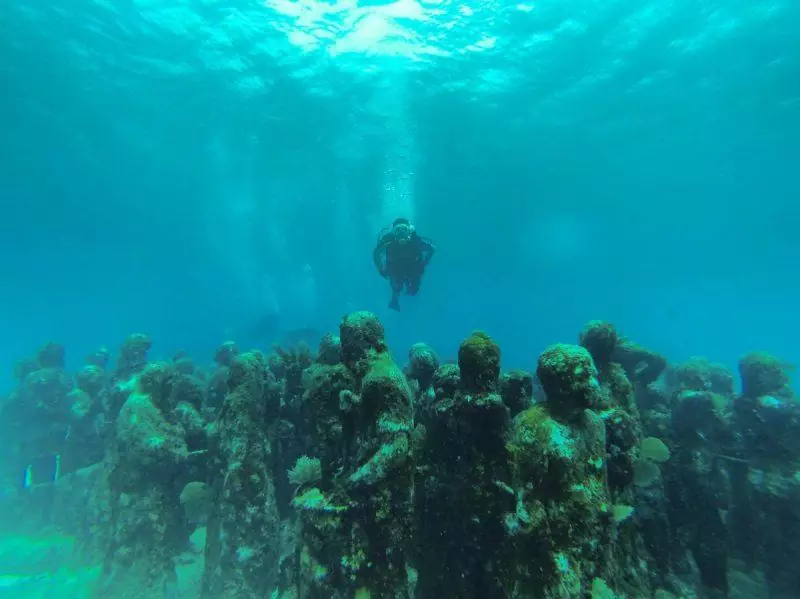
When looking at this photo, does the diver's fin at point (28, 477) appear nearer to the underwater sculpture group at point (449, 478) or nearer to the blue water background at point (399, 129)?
the underwater sculpture group at point (449, 478)

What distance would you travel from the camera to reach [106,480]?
8.26 metres

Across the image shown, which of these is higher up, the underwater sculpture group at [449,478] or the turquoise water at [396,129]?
the turquoise water at [396,129]

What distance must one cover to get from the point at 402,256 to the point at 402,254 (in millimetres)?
110

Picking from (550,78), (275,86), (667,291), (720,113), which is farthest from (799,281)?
(275,86)

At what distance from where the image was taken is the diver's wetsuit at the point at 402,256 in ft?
54.9

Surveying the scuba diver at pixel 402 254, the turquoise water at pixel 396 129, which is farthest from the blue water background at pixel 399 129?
the scuba diver at pixel 402 254

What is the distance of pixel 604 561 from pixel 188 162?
47.8 m

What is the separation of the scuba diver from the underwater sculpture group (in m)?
9.30

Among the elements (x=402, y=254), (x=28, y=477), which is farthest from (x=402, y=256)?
(x=28, y=477)

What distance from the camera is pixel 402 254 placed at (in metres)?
17.5

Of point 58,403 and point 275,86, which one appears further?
point 275,86

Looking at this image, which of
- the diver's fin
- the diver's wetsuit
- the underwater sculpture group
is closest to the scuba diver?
the diver's wetsuit

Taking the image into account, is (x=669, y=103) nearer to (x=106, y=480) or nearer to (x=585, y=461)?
(x=585, y=461)

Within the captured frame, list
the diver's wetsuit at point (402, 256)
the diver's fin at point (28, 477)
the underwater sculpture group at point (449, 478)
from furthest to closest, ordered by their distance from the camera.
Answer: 1. the diver's wetsuit at point (402, 256)
2. the diver's fin at point (28, 477)
3. the underwater sculpture group at point (449, 478)
